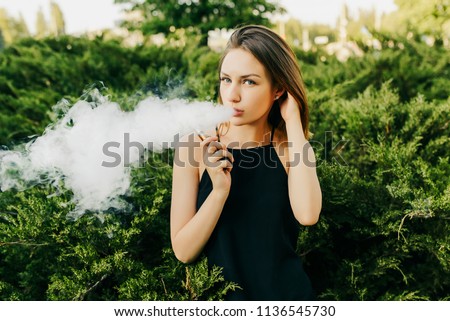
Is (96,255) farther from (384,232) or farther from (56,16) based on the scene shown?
(56,16)

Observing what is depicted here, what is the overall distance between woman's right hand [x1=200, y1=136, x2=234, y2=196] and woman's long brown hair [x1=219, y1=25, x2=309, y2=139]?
1.25ft

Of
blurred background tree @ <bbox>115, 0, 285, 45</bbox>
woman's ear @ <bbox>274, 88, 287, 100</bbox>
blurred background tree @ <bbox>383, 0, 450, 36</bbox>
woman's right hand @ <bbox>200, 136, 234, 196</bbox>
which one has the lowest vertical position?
woman's right hand @ <bbox>200, 136, 234, 196</bbox>

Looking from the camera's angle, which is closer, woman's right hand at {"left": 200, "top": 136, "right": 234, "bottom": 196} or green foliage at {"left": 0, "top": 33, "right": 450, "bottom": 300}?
woman's right hand at {"left": 200, "top": 136, "right": 234, "bottom": 196}

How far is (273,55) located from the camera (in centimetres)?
201

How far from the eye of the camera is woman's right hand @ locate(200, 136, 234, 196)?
1.90m

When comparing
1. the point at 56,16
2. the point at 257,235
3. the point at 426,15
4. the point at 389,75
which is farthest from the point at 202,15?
the point at 56,16

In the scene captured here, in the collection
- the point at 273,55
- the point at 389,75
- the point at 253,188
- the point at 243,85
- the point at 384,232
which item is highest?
the point at 389,75

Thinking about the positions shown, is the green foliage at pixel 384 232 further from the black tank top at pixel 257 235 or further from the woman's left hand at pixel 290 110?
the woman's left hand at pixel 290 110

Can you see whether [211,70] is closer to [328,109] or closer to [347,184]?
[328,109]

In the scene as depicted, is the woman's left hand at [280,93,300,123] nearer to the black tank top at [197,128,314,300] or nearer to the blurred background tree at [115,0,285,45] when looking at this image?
the black tank top at [197,128,314,300]

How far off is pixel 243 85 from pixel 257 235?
635 millimetres

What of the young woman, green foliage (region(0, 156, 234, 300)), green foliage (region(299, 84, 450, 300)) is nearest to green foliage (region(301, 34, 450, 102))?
green foliage (region(299, 84, 450, 300))

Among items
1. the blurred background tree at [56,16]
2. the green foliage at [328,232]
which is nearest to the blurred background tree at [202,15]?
the green foliage at [328,232]

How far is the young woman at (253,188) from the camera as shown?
1.98m
